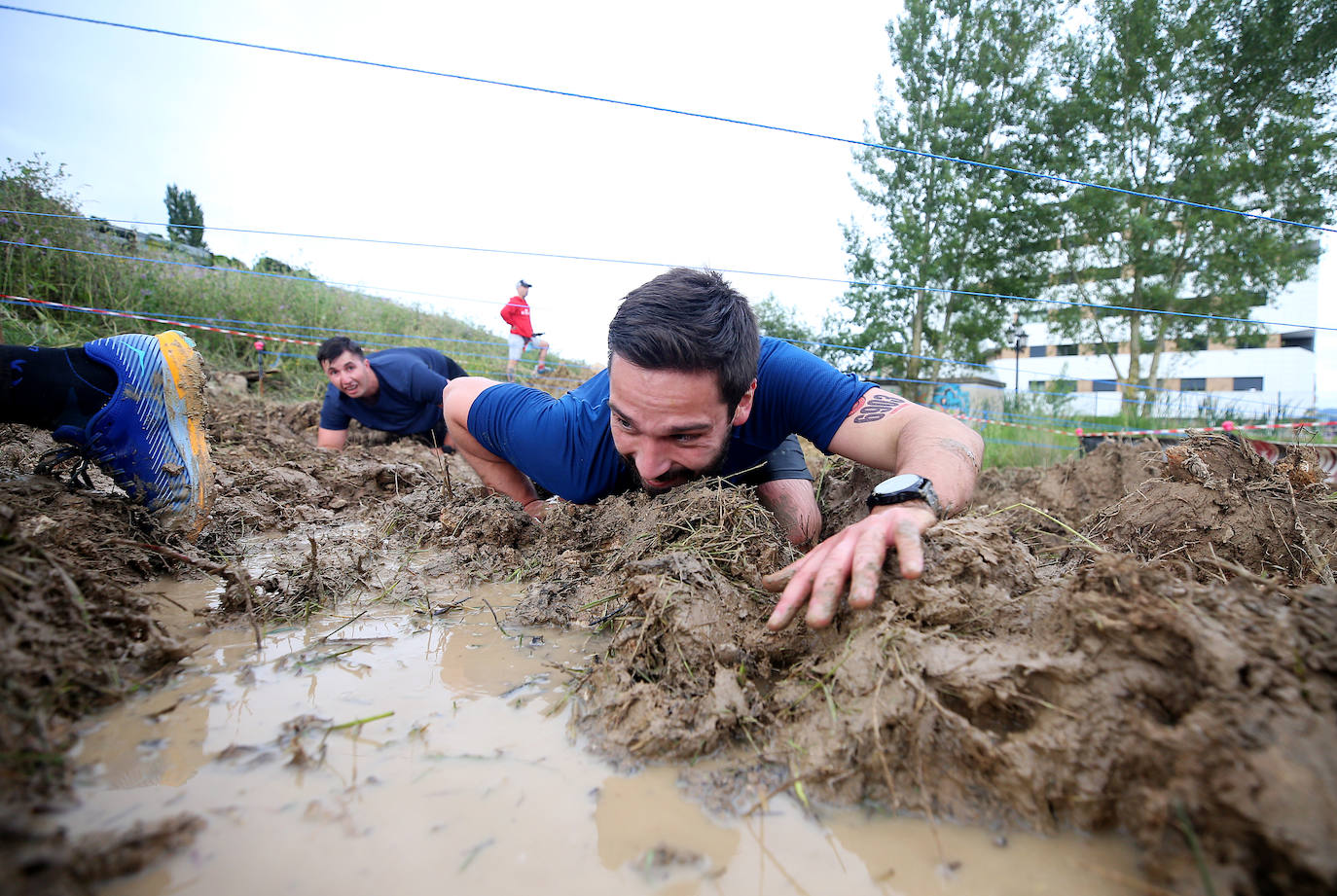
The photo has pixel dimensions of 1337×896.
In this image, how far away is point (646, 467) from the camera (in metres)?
2.21

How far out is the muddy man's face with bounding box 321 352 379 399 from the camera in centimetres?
484

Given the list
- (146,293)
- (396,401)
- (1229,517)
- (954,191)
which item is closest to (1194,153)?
(954,191)

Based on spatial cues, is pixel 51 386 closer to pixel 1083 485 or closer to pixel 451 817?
pixel 451 817

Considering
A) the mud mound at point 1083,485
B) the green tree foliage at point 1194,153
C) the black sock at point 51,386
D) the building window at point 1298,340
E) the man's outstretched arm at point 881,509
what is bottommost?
the mud mound at point 1083,485

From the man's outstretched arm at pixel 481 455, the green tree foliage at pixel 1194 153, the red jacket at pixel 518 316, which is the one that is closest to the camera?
the man's outstretched arm at pixel 481 455

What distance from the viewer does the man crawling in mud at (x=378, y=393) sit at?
490cm

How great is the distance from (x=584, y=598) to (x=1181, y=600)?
153 cm

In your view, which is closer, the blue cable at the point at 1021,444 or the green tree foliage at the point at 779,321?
the blue cable at the point at 1021,444

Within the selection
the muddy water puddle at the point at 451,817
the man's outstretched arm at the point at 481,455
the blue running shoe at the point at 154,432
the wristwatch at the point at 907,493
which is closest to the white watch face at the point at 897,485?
the wristwatch at the point at 907,493

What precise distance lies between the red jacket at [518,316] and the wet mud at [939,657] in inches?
317

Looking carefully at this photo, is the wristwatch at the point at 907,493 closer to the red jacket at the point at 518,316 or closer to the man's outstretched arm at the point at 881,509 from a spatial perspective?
the man's outstretched arm at the point at 881,509

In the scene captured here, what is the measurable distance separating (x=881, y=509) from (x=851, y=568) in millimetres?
332

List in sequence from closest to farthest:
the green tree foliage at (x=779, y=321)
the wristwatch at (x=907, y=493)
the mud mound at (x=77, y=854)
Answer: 1. the mud mound at (x=77, y=854)
2. the wristwatch at (x=907, y=493)
3. the green tree foliage at (x=779, y=321)

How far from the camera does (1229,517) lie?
2.12 meters
